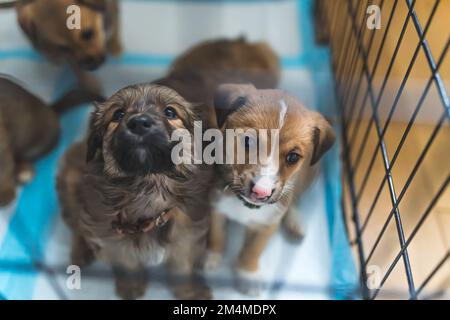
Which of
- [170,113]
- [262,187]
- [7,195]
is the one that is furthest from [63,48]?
[262,187]

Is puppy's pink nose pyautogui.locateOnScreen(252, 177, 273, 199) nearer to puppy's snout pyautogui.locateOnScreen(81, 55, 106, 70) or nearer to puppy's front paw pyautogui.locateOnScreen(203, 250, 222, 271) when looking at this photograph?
puppy's front paw pyautogui.locateOnScreen(203, 250, 222, 271)

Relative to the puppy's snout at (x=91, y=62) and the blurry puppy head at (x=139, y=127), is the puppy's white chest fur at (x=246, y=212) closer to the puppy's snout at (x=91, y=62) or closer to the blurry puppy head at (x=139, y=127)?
the blurry puppy head at (x=139, y=127)

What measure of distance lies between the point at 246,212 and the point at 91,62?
2.15 ft

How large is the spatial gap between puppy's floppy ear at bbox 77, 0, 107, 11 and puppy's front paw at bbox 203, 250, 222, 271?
0.68 metres

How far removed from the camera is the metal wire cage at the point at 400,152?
884mm

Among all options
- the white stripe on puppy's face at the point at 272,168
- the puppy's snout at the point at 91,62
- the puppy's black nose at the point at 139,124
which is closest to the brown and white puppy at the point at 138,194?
the puppy's black nose at the point at 139,124

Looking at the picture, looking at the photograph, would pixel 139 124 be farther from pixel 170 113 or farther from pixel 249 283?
pixel 249 283

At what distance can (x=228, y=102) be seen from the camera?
734 mm

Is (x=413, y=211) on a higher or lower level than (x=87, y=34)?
lower

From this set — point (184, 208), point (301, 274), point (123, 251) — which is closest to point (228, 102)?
point (184, 208)

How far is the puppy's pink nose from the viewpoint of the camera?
71cm

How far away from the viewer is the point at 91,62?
1259mm

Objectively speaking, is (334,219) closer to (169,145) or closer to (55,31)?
(169,145)

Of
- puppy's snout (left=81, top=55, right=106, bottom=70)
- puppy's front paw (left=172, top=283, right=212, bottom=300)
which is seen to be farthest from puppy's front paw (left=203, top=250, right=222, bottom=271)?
puppy's snout (left=81, top=55, right=106, bottom=70)
